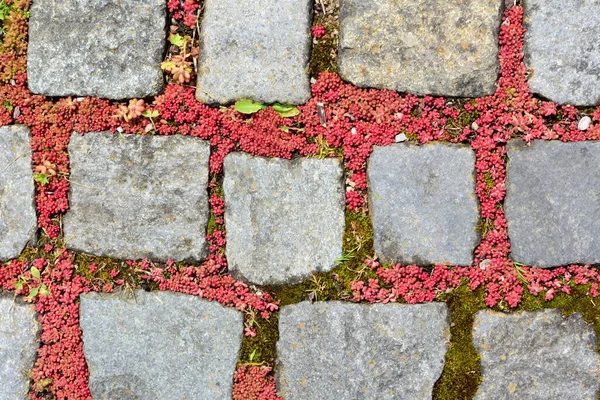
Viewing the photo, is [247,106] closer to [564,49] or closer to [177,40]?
[177,40]

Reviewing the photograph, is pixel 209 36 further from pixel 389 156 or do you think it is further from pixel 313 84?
pixel 389 156

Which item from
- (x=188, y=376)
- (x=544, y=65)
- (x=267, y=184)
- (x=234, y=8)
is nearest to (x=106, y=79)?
(x=234, y=8)

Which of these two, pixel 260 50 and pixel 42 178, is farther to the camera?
pixel 42 178

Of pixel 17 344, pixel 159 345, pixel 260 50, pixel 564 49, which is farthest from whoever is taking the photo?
pixel 17 344

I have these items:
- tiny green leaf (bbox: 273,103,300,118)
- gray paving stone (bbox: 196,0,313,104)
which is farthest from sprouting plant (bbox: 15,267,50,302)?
tiny green leaf (bbox: 273,103,300,118)

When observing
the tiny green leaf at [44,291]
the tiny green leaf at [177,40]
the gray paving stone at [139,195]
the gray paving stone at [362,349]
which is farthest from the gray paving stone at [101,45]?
the gray paving stone at [362,349]

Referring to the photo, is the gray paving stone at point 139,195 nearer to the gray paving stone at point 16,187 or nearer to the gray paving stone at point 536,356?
the gray paving stone at point 16,187

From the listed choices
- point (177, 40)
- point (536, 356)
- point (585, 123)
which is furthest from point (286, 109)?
point (536, 356)
